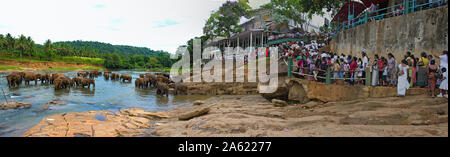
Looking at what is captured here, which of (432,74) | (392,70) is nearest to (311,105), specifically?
(392,70)

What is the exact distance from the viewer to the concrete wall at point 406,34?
332 inches

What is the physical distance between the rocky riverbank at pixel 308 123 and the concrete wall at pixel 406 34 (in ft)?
10.1

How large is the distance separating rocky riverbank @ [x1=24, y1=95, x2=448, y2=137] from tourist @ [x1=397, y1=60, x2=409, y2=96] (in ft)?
0.95

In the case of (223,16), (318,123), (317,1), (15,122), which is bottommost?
(15,122)

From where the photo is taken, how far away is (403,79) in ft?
23.7

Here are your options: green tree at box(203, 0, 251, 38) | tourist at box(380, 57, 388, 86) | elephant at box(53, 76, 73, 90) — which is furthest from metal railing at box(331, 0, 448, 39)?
elephant at box(53, 76, 73, 90)

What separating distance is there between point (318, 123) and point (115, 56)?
8346 centimetres

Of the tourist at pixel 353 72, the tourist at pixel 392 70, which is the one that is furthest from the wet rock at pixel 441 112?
the tourist at pixel 353 72

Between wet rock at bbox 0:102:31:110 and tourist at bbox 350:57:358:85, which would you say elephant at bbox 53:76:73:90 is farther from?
tourist at bbox 350:57:358:85

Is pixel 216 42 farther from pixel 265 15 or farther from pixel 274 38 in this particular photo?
pixel 274 38

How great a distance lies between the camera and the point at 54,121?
8.26m

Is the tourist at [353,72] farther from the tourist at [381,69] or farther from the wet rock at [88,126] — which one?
the wet rock at [88,126]

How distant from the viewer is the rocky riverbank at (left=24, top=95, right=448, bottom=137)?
5.48 meters
